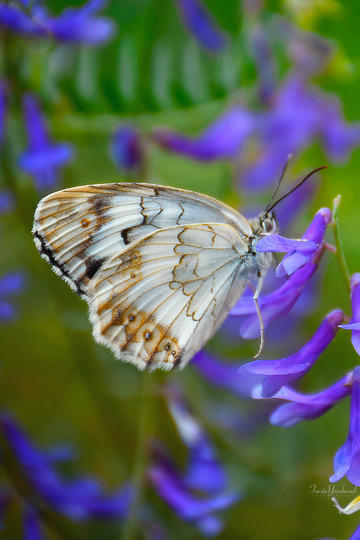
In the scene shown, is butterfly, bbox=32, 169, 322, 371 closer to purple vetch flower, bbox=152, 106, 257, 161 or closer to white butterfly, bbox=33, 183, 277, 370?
white butterfly, bbox=33, 183, 277, 370

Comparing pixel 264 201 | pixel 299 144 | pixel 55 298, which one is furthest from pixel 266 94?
pixel 55 298

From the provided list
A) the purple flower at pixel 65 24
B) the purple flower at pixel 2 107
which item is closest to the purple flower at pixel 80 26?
the purple flower at pixel 65 24

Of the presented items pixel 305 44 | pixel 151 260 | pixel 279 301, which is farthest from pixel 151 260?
pixel 305 44

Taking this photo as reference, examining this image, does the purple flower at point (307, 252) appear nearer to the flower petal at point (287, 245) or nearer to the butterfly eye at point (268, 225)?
the flower petal at point (287, 245)

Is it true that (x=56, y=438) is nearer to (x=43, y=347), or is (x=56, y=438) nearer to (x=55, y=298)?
(x=43, y=347)

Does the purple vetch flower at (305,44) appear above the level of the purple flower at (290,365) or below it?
above
